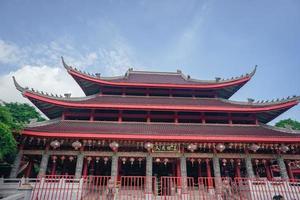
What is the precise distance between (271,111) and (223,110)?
14.0 feet

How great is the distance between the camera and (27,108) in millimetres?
29125

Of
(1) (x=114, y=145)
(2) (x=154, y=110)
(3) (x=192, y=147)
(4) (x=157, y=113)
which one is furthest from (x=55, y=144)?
(3) (x=192, y=147)

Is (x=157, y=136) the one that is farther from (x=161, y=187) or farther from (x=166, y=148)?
(x=161, y=187)

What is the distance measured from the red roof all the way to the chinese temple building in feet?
0.19

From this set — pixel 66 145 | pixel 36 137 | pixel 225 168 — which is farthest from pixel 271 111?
pixel 36 137

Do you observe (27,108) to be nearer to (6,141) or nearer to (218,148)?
(6,141)

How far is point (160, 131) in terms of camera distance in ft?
45.2

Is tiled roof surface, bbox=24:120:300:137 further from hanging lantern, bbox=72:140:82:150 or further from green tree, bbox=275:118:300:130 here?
green tree, bbox=275:118:300:130

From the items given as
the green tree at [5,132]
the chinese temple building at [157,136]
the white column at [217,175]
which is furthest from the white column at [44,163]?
the white column at [217,175]

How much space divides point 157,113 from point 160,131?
2783 mm

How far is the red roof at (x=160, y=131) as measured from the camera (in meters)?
12.7

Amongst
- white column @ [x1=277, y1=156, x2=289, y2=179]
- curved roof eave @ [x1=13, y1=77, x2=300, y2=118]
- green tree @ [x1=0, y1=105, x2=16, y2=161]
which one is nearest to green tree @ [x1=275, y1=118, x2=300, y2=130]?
curved roof eave @ [x1=13, y1=77, x2=300, y2=118]

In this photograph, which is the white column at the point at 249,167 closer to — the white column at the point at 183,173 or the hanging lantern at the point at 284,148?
the hanging lantern at the point at 284,148

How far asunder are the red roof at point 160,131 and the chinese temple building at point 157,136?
6 cm
